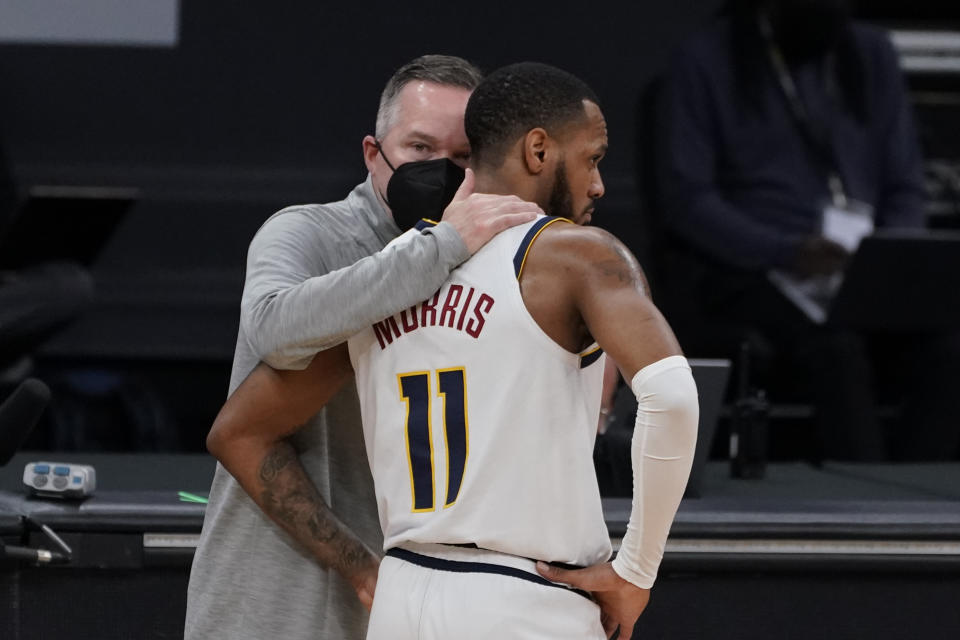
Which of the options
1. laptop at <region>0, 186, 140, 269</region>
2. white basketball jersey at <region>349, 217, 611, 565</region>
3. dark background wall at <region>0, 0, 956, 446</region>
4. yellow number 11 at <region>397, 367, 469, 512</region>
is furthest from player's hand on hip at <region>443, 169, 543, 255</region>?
dark background wall at <region>0, 0, 956, 446</region>

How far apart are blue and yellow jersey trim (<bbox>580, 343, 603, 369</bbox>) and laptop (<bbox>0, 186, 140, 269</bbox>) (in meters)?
2.60

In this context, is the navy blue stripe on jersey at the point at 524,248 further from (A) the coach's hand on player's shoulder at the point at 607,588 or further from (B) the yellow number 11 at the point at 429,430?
(A) the coach's hand on player's shoulder at the point at 607,588

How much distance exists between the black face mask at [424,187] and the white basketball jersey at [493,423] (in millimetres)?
260

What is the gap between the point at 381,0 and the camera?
5238mm

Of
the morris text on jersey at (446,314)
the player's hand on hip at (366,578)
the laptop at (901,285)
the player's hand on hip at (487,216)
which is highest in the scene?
the player's hand on hip at (487,216)

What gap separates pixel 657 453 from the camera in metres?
1.51

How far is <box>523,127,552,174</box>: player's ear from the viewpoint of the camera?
1.58 meters

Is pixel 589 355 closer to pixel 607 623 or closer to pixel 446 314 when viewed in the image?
pixel 446 314

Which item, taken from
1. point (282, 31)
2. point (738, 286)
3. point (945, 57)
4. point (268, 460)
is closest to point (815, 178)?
point (738, 286)

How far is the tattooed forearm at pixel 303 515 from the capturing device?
177 cm

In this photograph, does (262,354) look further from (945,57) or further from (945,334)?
(945,57)

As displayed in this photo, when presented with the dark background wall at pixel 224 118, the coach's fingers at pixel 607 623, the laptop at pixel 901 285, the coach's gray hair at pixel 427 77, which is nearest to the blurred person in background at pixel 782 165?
the laptop at pixel 901 285

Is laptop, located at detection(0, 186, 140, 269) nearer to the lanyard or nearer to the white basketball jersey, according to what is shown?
the lanyard

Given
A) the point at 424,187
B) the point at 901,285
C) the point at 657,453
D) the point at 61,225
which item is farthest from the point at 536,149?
the point at 61,225
